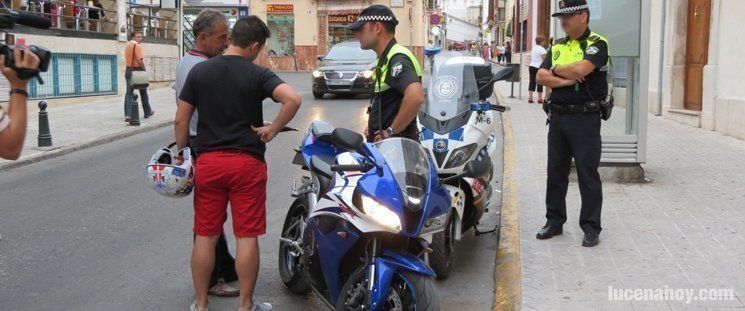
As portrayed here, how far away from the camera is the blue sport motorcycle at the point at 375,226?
3762 millimetres

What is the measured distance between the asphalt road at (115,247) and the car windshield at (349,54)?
40.5 feet

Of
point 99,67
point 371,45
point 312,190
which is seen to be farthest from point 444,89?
point 99,67

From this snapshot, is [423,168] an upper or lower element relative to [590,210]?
upper

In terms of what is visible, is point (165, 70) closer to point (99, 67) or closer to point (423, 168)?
point (99, 67)

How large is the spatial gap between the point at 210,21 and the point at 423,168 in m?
1.90

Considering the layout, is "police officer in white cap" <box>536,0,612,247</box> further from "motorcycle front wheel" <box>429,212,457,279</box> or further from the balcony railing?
the balcony railing

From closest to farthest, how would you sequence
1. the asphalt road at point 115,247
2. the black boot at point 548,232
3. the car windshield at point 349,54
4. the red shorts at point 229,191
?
the red shorts at point 229,191 < the asphalt road at point 115,247 < the black boot at point 548,232 < the car windshield at point 349,54

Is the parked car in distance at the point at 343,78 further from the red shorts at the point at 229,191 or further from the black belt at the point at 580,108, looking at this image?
the red shorts at the point at 229,191

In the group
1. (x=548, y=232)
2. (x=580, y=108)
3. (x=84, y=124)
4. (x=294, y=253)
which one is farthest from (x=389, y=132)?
(x=84, y=124)

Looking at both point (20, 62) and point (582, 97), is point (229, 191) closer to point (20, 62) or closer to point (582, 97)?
point (20, 62)

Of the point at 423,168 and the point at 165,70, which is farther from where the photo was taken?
the point at 165,70

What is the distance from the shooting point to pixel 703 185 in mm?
8148

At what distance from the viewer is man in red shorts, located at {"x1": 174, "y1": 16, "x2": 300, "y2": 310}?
4461 millimetres

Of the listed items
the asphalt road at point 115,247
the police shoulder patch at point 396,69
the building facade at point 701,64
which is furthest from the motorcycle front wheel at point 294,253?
the building facade at point 701,64
